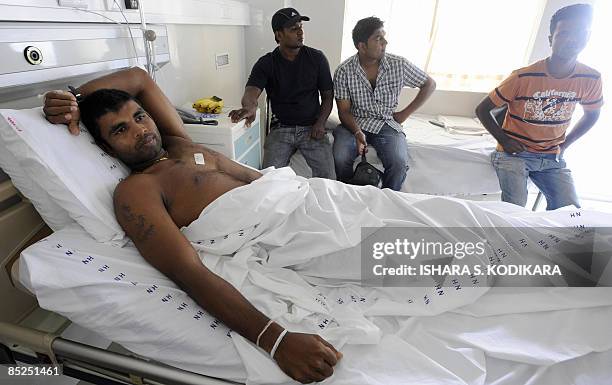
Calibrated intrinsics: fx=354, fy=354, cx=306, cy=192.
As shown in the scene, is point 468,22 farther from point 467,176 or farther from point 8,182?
point 8,182

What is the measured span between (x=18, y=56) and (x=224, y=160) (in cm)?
71

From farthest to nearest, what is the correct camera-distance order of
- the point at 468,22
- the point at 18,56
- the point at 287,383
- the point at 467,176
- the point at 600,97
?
the point at 468,22, the point at 467,176, the point at 600,97, the point at 18,56, the point at 287,383

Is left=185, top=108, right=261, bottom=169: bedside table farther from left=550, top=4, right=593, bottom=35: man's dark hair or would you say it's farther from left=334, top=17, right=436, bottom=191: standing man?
left=550, top=4, right=593, bottom=35: man's dark hair

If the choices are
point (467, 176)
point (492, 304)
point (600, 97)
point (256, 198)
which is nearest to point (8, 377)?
point (256, 198)

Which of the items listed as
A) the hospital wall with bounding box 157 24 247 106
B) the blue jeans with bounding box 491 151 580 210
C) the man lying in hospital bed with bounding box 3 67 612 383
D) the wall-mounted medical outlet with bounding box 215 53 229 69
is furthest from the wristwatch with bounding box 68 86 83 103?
the blue jeans with bounding box 491 151 580 210

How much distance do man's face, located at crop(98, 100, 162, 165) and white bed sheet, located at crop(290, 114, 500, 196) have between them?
140cm

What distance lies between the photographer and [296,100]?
7.91 feet

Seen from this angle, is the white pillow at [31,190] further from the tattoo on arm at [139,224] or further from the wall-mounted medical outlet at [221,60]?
the wall-mounted medical outlet at [221,60]

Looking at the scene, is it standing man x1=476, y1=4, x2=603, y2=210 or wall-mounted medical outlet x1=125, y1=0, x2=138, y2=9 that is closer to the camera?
wall-mounted medical outlet x1=125, y1=0, x2=138, y2=9

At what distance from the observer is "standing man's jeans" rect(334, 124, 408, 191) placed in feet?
7.62

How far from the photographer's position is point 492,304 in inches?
37.5

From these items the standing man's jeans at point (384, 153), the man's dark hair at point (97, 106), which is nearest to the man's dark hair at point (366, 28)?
the standing man's jeans at point (384, 153)

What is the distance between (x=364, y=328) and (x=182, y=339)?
0.43m

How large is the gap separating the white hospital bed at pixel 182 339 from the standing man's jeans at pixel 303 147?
1545 mm
